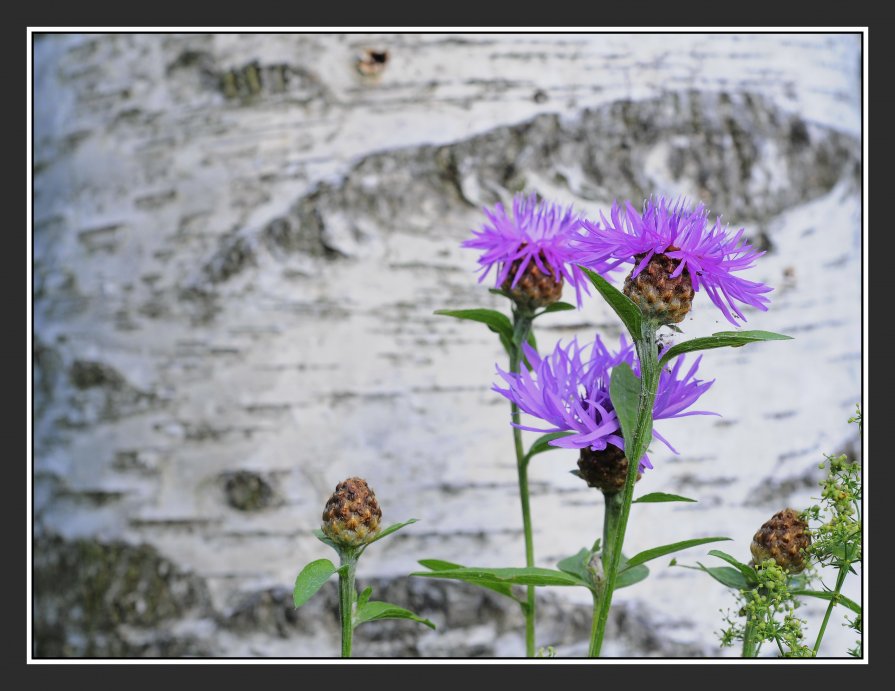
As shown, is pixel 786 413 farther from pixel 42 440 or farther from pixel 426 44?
pixel 42 440

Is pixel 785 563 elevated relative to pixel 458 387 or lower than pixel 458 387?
lower

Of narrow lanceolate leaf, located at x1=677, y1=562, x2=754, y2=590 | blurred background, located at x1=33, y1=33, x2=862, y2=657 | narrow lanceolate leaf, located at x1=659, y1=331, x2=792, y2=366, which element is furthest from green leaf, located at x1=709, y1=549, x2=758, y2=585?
blurred background, located at x1=33, y1=33, x2=862, y2=657

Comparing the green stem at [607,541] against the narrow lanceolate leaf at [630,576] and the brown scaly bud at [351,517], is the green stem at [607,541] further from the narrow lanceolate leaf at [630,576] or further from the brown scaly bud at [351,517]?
the brown scaly bud at [351,517]

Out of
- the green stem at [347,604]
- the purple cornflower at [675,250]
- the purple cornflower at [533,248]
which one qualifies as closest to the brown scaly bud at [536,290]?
the purple cornflower at [533,248]

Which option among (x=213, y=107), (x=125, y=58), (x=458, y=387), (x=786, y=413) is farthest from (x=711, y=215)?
(x=125, y=58)

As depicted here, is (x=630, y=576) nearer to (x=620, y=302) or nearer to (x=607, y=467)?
(x=607, y=467)

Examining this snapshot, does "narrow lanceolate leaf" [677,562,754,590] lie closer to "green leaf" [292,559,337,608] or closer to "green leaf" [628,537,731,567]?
"green leaf" [628,537,731,567]
